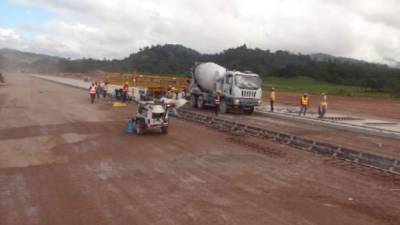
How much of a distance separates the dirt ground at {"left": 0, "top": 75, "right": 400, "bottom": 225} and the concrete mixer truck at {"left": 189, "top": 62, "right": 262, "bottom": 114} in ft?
39.0

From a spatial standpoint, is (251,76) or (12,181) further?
(251,76)

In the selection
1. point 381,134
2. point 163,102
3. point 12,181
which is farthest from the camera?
point 381,134

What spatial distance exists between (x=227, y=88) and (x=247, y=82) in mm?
1348

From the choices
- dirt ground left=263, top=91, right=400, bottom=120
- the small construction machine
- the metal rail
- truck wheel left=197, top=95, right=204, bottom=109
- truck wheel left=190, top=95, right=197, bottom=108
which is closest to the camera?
the metal rail

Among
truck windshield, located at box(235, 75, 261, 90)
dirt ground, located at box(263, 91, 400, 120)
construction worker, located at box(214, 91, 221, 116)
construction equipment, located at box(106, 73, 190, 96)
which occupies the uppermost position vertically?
truck windshield, located at box(235, 75, 261, 90)

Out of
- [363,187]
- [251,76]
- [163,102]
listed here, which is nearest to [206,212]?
[363,187]

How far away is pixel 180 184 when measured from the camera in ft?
37.4

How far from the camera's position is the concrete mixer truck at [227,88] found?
30.9 meters

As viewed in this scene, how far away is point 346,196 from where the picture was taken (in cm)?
1055

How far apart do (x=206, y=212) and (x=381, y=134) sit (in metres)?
15.5

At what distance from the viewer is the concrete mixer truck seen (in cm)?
3094

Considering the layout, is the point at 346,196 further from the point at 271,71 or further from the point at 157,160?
the point at 271,71

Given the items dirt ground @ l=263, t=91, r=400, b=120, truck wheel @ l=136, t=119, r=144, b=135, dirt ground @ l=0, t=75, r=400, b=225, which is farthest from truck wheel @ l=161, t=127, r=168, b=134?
dirt ground @ l=263, t=91, r=400, b=120

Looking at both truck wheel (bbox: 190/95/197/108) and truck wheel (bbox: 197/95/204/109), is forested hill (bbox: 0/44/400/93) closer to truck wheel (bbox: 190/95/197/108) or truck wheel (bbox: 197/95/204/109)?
truck wheel (bbox: 190/95/197/108)
